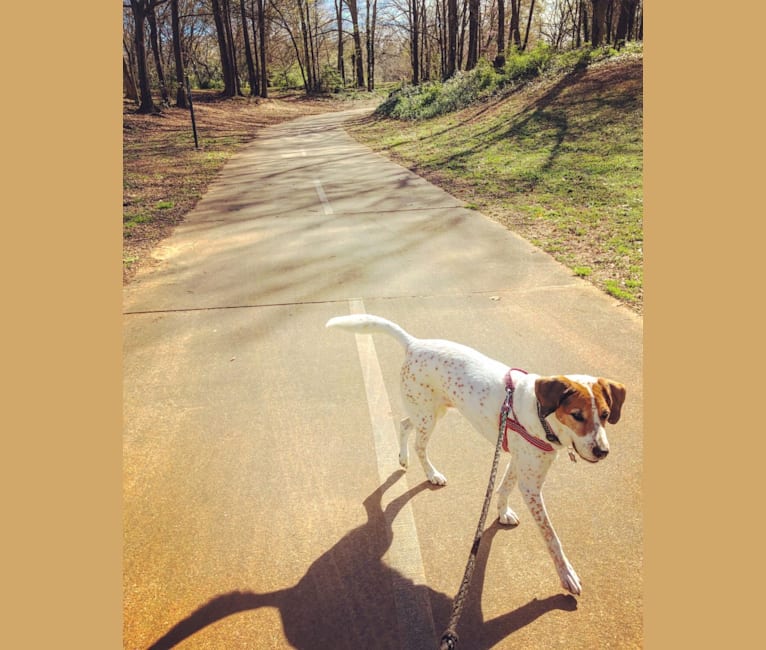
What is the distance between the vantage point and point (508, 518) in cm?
334

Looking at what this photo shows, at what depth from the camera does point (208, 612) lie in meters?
2.80

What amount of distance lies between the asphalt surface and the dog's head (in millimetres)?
892

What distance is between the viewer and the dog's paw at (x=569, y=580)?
2.83 metres

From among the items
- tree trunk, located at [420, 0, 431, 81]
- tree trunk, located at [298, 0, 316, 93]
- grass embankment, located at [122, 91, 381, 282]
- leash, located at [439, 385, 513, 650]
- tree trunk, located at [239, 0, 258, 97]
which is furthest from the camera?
tree trunk, located at [298, 0, 316, 93]

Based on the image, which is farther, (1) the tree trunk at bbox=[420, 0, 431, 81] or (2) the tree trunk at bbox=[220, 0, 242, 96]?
(1) the tree trunk at bbox=[420, 0, 431, 81]

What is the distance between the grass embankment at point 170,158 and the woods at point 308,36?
2742 millimetres

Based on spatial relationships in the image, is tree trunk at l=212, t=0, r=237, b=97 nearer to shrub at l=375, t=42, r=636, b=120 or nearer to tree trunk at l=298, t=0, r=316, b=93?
tree trunk at l=298, t=0, r=316, b=93

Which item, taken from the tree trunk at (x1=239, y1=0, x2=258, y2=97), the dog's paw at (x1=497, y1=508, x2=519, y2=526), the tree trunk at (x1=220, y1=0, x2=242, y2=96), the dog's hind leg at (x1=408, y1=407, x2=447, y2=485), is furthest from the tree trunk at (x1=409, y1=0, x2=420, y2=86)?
the dog's paw at (x1=497, y1=508, x2=519, y2=526)

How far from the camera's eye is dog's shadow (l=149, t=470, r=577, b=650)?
8.73ft

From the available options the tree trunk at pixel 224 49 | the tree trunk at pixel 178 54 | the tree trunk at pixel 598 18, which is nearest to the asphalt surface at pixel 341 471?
the tree trunk at pixel 598 18

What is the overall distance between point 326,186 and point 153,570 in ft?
38.0

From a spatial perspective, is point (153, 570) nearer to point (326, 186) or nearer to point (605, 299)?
point (605, 299)

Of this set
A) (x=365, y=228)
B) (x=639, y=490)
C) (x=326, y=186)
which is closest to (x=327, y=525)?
(x=639, y=490)

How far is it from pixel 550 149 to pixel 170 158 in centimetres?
1216
